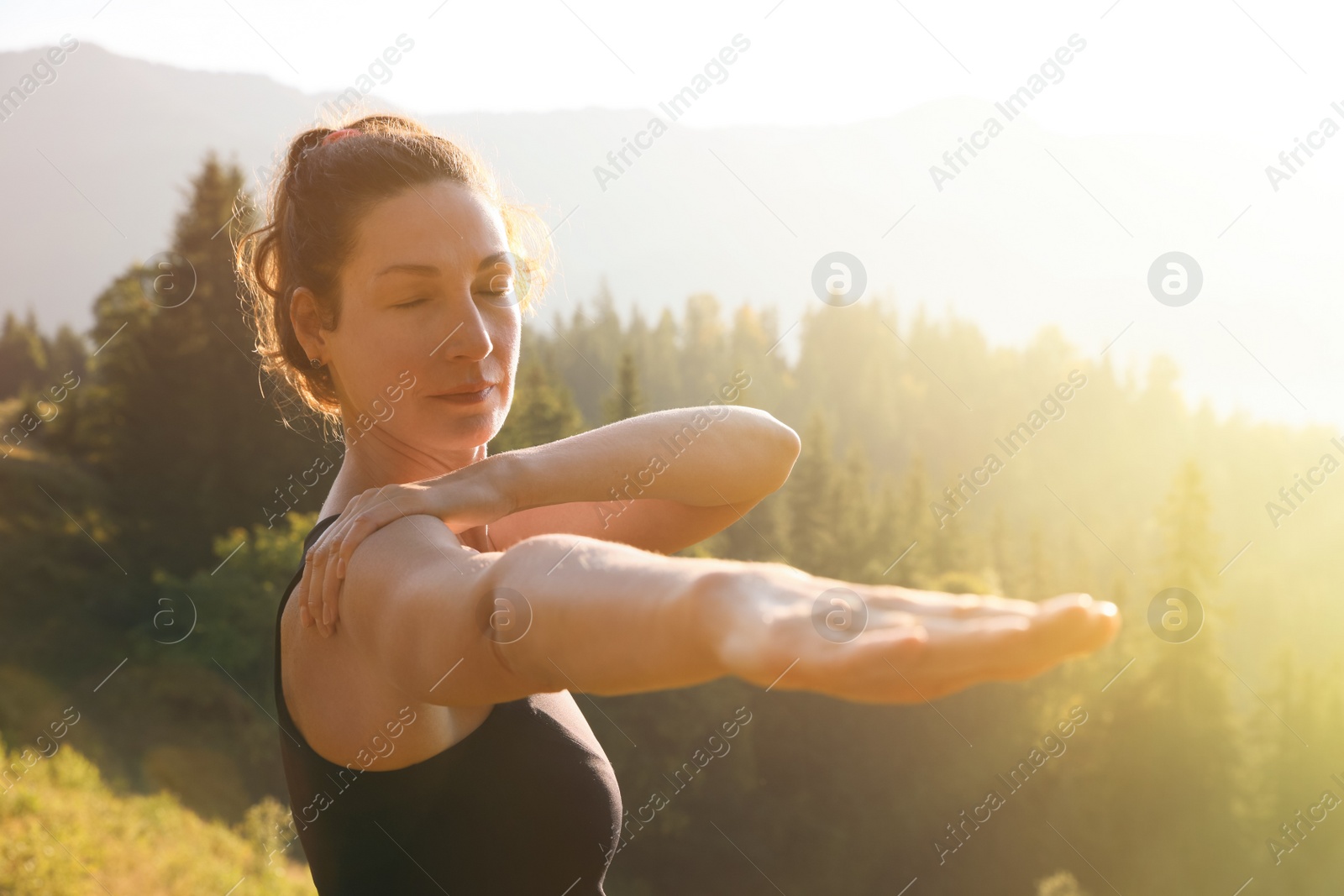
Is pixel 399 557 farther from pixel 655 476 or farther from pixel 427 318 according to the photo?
pixel 655 476

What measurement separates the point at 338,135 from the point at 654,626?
5.18 ft

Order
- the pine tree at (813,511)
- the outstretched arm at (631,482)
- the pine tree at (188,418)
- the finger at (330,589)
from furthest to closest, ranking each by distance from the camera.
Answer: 1. the pine tree at (813,511)
2. the pine tree at (188,418)
3. the outstretched arm at (631,482)
4. the finger at (330,589)

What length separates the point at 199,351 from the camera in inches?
1049

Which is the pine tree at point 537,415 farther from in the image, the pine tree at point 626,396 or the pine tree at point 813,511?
the pine tree at point 813,511

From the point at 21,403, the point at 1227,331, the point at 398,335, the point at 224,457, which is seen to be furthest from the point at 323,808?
the point at 1227,331

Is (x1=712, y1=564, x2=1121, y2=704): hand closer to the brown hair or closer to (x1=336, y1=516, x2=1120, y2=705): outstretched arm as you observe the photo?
(x1=336, y1=516, x2=1120, y2=705): outstretched arm

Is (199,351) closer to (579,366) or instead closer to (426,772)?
(426,772)

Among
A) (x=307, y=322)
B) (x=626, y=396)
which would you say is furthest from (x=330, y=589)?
(x=626, y=396)

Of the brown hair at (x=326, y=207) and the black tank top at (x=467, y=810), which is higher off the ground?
the brown hair at (x=326, y=207)

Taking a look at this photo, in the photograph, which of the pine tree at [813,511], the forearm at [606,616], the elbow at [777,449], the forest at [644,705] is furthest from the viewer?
the pine tree at [813,511]

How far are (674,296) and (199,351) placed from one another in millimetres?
87998

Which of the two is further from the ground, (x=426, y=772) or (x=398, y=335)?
(x=398, y=335)

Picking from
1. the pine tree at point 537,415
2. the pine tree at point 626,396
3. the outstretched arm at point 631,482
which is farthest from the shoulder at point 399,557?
the pine tree at point 626,396

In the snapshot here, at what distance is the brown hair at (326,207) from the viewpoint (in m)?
1.89
